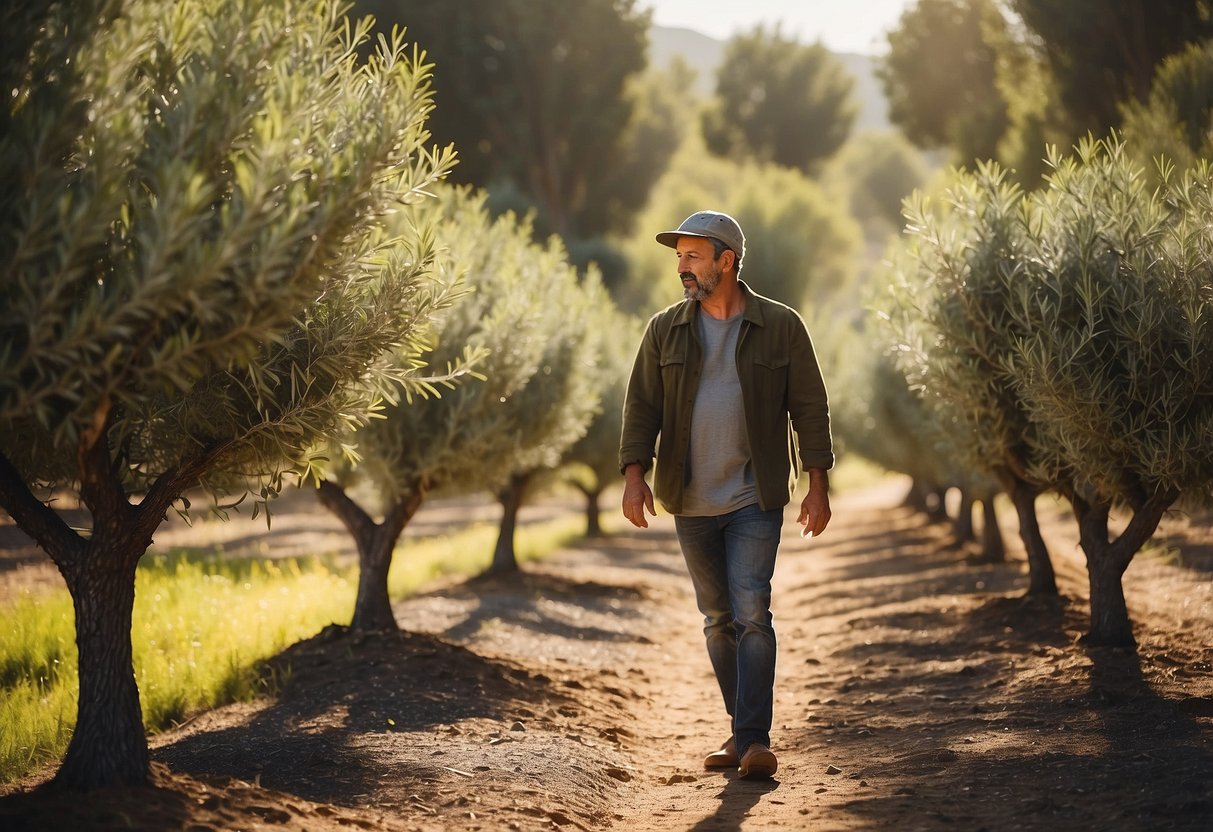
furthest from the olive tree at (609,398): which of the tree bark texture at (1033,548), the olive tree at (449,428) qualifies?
the tree bark texture at (1033,548)

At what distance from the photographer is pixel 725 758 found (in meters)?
6.61

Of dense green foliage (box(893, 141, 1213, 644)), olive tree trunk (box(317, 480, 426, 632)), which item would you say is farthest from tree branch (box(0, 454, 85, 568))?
dense green foliage (box(893, 141, 1213, 644))

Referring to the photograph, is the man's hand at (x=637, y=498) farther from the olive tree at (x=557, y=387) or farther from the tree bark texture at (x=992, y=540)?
the tree bark texture at (x=992, y=540)

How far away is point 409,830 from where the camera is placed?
513 cm

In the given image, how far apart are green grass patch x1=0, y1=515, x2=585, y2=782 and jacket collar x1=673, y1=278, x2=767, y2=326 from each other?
4198 mm

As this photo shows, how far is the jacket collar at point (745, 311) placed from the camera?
630cm

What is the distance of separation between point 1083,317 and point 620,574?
12185mm

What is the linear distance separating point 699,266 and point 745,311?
1.12ft

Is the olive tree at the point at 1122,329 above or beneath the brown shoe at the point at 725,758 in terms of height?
above

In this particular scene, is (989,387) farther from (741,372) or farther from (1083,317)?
(741,372)

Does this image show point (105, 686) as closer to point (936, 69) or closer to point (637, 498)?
point (637, 498)

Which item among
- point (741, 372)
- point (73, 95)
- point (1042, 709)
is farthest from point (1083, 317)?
point (73, 95)

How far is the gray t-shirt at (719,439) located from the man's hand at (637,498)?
0.67ft

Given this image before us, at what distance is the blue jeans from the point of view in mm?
6055
